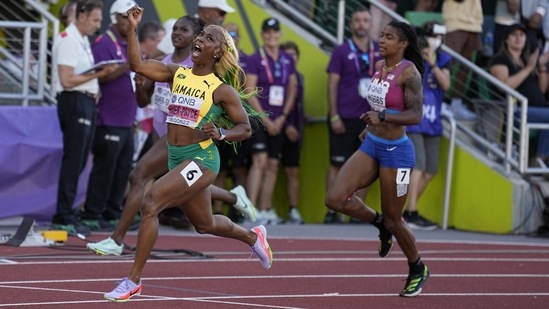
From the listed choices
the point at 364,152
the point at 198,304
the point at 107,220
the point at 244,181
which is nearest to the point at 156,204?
the point at 198,304

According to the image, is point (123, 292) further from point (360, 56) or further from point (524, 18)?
point (524, 18)

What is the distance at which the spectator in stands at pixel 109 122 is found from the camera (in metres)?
14.0

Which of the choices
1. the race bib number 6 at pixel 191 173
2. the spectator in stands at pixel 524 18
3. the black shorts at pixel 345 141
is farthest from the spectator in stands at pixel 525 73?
the race bib number 6 at pixel 191 173

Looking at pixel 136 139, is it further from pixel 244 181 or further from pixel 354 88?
pixel 354 88

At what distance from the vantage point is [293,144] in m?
16.5

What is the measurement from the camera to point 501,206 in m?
16.4

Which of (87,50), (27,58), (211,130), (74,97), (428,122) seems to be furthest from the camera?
(428,122)

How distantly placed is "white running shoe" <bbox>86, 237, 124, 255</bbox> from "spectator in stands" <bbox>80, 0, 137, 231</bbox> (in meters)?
2.63

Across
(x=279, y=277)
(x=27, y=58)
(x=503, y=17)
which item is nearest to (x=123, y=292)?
(x=279, y=277)

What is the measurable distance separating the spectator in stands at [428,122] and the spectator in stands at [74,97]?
443 centimetres

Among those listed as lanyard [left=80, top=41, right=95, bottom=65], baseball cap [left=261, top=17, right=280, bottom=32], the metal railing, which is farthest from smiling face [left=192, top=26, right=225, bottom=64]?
baseball cap [left=261, top=17, right=280, bottom=32]

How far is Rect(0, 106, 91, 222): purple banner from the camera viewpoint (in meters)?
14.0

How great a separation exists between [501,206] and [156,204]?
826 cm

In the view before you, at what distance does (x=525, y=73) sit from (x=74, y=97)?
20.9 feet
